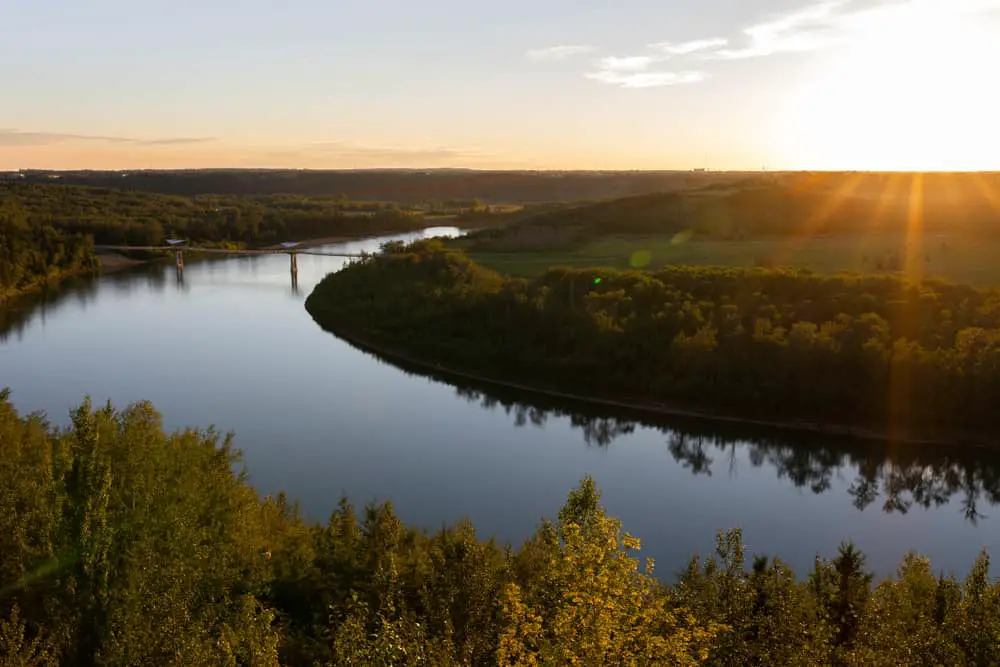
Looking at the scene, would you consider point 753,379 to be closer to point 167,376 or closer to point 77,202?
point 167,376

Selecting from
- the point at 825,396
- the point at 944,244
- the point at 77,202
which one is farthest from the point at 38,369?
the point at 77,202

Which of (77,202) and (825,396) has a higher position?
(77,202)

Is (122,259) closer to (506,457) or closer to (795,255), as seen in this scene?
(795,255)

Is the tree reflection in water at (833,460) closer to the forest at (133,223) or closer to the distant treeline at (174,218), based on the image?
the forest at (133,223)

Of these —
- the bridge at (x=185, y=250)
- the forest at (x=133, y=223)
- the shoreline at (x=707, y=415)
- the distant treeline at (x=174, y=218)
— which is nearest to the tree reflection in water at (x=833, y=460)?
the shoreline at (x=707, y=415)

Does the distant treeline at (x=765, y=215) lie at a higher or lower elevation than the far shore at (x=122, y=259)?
higher

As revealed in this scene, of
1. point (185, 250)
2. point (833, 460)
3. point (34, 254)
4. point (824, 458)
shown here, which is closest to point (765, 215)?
point (824, 458)
